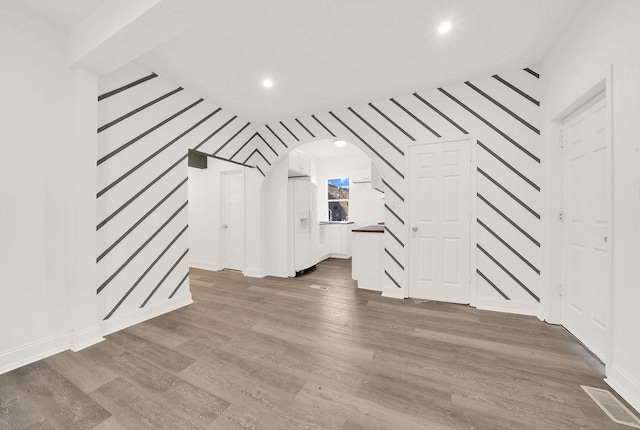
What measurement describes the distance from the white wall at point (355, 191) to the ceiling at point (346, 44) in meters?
3.46

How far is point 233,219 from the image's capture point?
524 centimetres

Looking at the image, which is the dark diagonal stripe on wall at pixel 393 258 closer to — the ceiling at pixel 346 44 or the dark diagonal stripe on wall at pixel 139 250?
the ceiling at pixel 346 44

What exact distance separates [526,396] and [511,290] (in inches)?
65.8

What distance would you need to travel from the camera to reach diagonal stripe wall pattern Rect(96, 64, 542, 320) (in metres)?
2.53

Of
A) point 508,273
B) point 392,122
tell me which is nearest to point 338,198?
point 392,122

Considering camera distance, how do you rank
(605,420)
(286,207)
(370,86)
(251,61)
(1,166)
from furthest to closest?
1. (286,207)
2. (370,86)
3. (251,61)
4. (1,166)
5. (605,420)

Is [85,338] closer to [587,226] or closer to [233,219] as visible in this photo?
[233,219]

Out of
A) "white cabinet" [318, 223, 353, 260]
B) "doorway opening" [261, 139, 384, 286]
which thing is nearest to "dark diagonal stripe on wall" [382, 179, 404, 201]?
"doorway opening" [261, 139, 384, 286]

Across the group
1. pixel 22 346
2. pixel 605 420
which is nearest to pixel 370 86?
pixel 605 420

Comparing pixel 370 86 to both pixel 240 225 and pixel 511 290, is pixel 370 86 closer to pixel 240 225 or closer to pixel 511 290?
pixel 511 290

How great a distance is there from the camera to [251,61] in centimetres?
261

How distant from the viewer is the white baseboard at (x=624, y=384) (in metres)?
1.45

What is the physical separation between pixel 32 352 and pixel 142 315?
839 millimetres

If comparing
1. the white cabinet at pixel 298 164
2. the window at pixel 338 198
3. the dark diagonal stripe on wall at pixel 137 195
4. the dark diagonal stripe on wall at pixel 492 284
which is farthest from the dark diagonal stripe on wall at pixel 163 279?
the window at pixel 338 198
